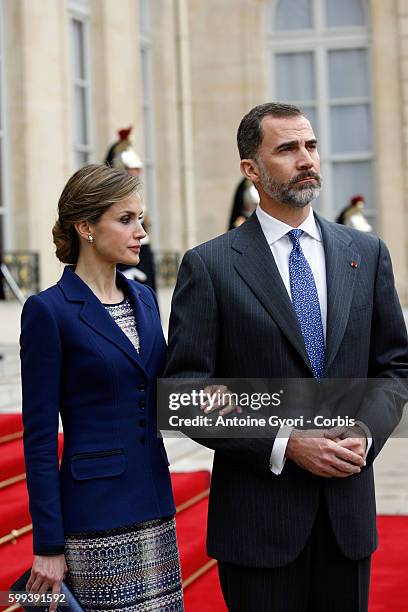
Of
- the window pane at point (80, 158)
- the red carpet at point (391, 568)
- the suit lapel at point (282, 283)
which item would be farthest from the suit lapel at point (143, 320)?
the window pane at point (80, 158)

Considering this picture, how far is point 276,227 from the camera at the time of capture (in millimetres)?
2652

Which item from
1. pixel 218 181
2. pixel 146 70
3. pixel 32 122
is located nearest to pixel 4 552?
pixel 32 122

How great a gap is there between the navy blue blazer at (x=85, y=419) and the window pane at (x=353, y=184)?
52.8 ft

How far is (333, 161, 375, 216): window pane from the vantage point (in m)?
18.7

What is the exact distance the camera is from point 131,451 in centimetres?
276

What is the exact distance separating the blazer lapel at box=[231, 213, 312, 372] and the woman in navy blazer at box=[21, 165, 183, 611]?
262mm

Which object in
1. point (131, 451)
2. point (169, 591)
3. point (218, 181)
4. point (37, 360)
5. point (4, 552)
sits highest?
point (218, 181)

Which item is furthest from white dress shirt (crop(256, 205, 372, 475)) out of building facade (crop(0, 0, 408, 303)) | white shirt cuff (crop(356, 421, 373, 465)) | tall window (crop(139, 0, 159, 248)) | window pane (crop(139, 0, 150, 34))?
window pane (crop(139, 0, 150, 34))

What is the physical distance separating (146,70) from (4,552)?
1131cm

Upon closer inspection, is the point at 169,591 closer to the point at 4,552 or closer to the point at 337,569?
the point at 337,569

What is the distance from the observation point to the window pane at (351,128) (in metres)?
18.6

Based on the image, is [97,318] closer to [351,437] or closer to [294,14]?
[351,437]

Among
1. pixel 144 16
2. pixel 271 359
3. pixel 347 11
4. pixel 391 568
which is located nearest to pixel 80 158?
pixel 144 16

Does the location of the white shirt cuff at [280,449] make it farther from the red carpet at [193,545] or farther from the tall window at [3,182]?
the tall window at [3,182]
